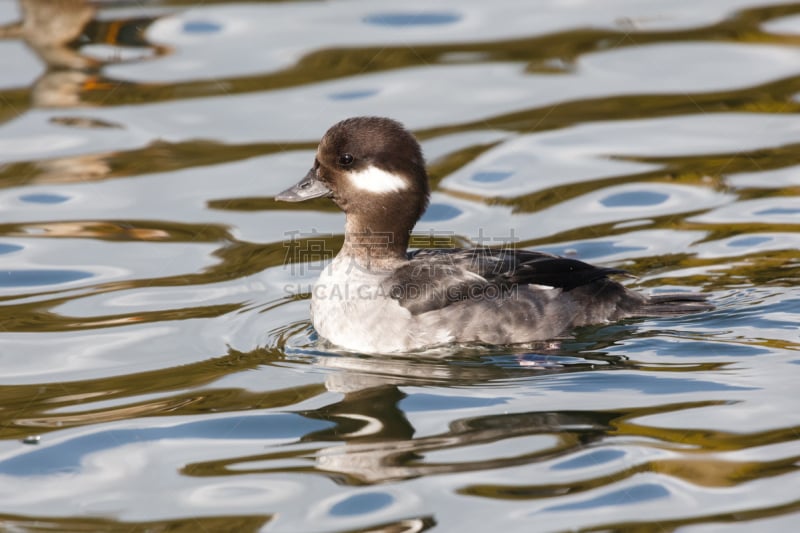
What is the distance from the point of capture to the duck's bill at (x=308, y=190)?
844 cm

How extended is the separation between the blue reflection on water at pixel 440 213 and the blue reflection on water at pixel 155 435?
4.00m

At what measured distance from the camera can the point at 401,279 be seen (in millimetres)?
8133

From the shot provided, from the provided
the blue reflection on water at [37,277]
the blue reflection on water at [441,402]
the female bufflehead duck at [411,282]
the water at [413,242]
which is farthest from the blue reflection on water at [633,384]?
the blue reflection on water at [37,277]

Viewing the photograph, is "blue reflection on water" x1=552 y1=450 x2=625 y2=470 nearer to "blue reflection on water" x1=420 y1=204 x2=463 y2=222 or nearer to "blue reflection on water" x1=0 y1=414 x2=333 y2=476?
"blue reflection on water" x1=0 y1=414 x2=333 y2=476

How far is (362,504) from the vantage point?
5.81 meters

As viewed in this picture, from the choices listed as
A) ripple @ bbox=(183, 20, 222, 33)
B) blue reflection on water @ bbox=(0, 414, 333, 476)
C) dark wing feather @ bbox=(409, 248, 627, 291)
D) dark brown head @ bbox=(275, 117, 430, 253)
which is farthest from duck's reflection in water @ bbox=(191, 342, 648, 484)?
ripple @ bbox=(183, 20, 222, 33)

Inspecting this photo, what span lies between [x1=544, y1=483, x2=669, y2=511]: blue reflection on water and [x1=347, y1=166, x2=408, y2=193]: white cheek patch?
10.3 feet

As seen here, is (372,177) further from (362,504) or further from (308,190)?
(362,504)

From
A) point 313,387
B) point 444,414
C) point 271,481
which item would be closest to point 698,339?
point 444,414

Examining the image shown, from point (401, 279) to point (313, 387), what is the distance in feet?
3.80

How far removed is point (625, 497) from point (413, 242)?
4992 mm

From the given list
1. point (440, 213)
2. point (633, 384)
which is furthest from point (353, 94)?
point (633, 384)

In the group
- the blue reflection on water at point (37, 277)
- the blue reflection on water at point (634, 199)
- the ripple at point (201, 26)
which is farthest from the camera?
the ripple at point (201, 26)

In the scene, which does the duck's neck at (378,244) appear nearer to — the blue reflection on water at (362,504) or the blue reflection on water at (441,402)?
the blue reflection on water at (441,402)
